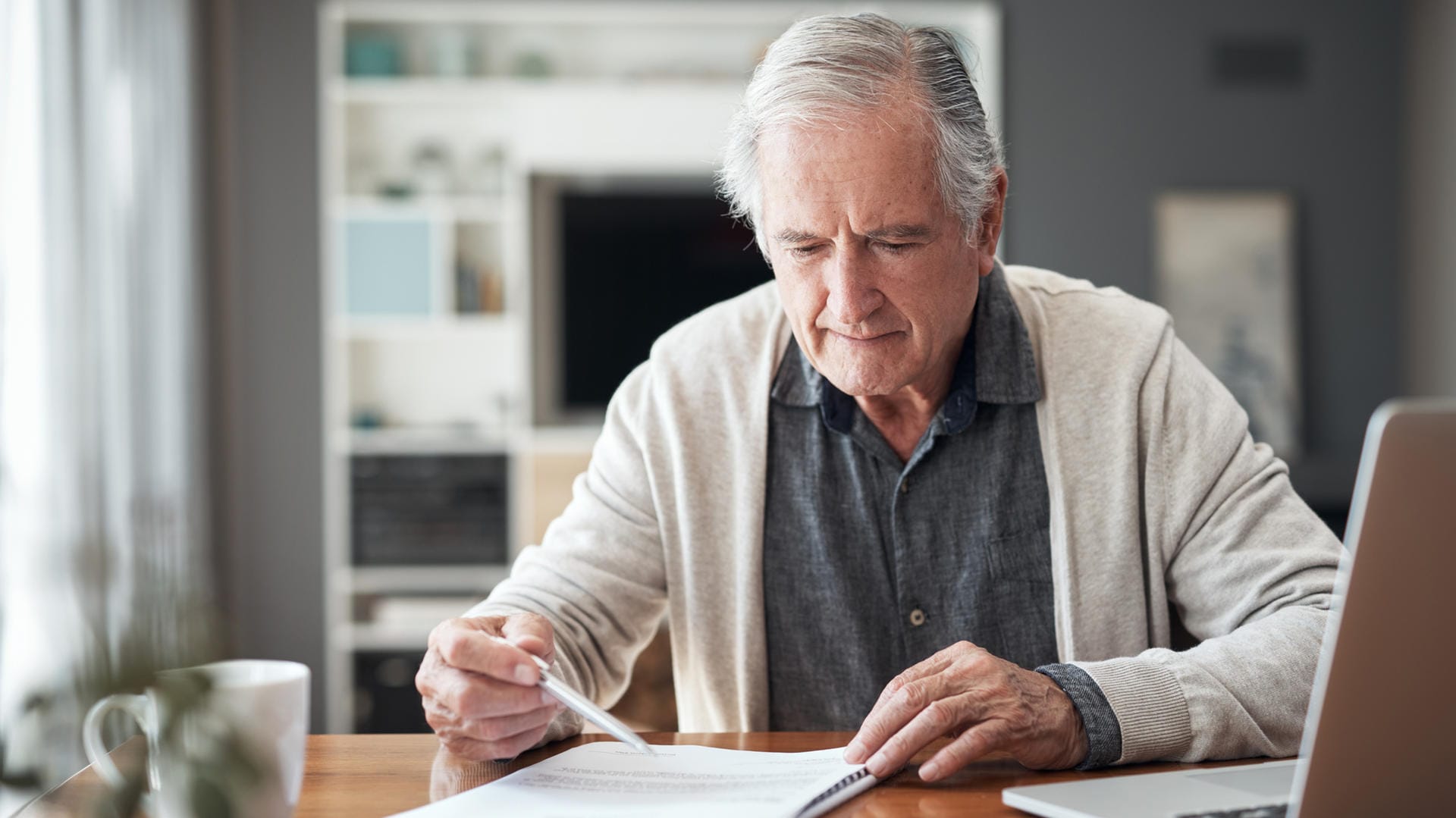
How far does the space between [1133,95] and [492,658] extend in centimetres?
405

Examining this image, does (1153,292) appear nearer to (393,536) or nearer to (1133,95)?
(1133,95)

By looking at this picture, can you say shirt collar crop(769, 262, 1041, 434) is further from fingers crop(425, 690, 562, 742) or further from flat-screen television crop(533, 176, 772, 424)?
flat-screen television crop(533, 176, 772, 424)

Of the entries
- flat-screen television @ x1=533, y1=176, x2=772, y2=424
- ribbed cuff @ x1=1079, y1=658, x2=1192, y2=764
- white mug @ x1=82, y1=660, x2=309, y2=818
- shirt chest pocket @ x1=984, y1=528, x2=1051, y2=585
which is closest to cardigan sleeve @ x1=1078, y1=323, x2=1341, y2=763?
ribbed cuff @ x1=1079, y1=658, x2=1192, y2=764

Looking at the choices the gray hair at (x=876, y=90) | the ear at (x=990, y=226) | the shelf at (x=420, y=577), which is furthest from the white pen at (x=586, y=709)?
the shelf at (x=420, y=577)

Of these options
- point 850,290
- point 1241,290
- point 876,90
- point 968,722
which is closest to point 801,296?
point 850,290

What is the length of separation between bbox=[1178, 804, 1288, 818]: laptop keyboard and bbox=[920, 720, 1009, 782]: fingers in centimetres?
15

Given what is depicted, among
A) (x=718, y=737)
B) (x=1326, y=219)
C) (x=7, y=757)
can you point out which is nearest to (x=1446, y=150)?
(x=1326, y=219)

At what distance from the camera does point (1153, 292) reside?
14.5 ft

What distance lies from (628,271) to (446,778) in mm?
3562

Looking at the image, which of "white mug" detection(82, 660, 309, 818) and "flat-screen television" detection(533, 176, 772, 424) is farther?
"flat-screen television" detection(533, 176, 772, 424)

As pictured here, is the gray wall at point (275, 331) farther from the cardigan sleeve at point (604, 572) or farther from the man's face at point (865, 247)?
the man's face at point (865, 247)

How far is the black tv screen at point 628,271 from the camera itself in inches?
172

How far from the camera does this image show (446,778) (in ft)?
3.08

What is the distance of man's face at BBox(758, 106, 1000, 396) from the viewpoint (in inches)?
47.2
